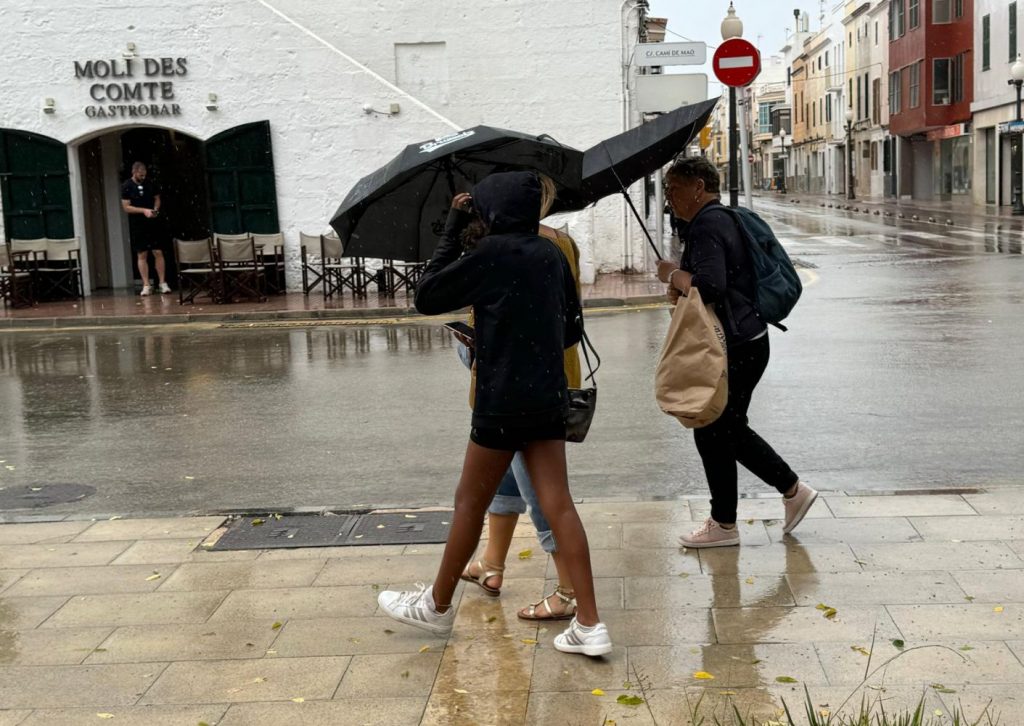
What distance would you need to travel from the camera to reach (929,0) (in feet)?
161

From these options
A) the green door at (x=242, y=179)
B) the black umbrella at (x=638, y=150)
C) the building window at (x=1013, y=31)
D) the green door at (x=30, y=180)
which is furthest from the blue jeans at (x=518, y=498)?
the building window at (x=1013, y=31)

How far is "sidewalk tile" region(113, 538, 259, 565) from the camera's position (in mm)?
5590

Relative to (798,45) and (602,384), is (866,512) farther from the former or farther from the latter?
(798,45)

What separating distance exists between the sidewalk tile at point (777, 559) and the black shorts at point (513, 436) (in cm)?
124

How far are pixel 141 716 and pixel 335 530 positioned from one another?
223 centimetres

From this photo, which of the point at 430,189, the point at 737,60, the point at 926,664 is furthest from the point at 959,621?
the point at 737,60

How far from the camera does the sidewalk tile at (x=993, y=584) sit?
4617mm

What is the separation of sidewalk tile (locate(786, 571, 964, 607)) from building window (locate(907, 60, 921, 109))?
4941 cm

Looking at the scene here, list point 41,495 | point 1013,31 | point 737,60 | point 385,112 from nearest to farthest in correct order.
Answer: point 41,495 < point 737,60 < point 385,112 < point 1013,31

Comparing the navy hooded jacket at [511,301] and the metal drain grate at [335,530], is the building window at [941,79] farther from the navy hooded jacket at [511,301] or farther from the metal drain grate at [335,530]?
the navy hooded jacket at [511,301]

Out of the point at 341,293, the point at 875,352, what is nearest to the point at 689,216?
the point at 875,352

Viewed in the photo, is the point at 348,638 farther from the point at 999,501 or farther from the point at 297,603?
the point at 999,501

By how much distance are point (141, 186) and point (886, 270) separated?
11780 mm

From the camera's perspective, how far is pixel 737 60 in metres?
15.7
